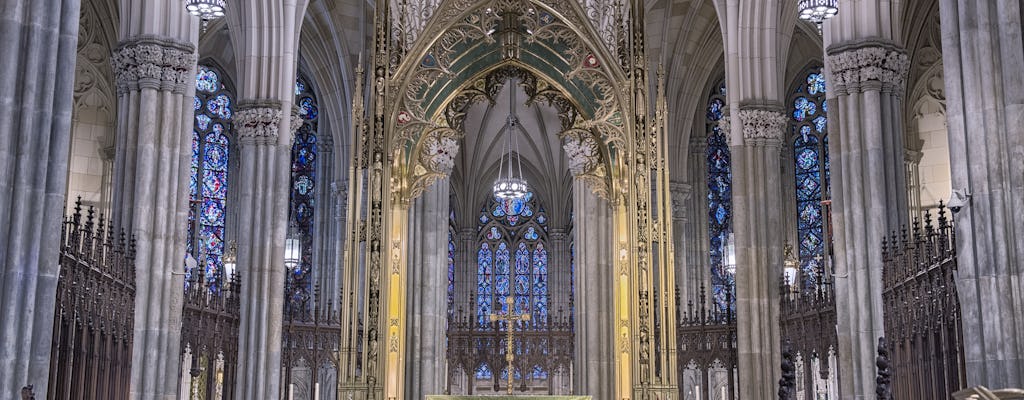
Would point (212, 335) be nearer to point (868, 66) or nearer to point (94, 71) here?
point (94, 71)

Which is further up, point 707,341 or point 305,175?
point 305,175

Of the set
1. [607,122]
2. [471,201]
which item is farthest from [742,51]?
[471,201]

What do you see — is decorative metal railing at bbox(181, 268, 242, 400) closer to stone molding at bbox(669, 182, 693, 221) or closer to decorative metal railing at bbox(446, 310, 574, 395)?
decorative metal railing at bbox(446, 310, 574, 395)

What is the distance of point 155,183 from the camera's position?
17.7 m

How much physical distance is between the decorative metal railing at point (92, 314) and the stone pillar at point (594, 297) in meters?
11.5

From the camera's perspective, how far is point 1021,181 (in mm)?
12227

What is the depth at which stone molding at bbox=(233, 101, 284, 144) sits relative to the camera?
2202 centimetres

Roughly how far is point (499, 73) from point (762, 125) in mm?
5452

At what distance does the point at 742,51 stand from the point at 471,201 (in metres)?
18.7

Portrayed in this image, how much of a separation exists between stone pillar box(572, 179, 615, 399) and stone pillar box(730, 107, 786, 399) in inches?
156

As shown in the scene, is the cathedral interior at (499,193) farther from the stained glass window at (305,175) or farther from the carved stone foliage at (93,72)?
the stained glass window at (305,175)

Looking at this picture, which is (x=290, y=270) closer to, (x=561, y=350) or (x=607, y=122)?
(x=561, y=350)

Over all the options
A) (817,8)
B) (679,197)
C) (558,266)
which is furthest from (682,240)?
(817,8)

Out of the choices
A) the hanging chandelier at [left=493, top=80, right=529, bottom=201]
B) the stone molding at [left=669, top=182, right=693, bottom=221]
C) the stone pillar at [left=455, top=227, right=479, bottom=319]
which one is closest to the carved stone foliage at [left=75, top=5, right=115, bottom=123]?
the hanging chandelier at [left=493, top=80, right=529, bottom=201]
